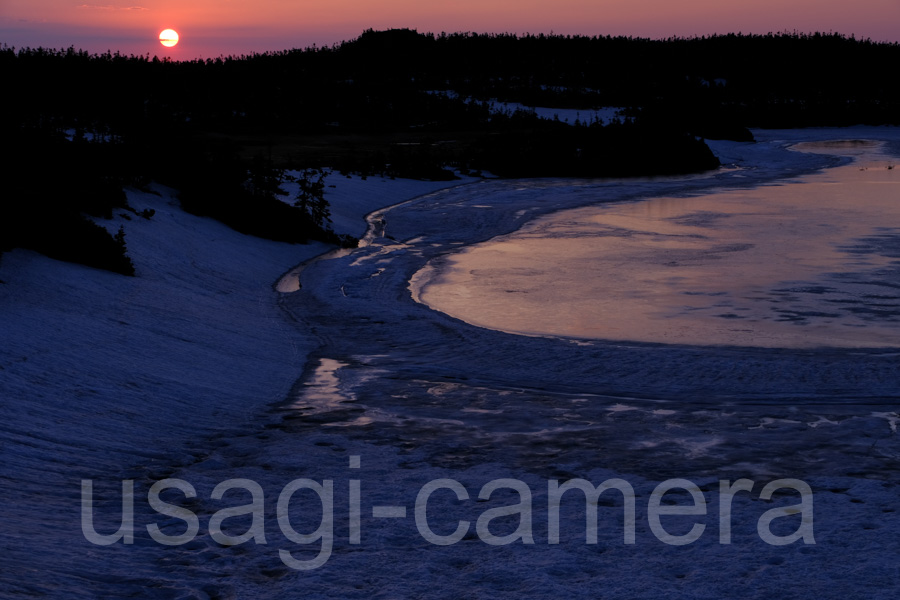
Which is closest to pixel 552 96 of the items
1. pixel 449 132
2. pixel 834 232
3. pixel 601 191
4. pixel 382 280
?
pixel 449 132

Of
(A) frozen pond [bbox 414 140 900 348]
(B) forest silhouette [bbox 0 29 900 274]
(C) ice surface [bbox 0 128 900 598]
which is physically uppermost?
(B) forest silhouette [bbox 0 29 900 274]

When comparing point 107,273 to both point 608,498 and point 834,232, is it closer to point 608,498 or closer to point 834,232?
point 608,498

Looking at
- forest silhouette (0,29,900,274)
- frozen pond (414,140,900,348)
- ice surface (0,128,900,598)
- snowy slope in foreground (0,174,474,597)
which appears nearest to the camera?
ice surface (0,128,900,598)

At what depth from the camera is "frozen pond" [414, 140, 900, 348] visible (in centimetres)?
1165

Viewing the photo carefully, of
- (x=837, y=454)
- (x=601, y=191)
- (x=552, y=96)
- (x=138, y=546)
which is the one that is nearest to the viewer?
(x=138, y=546)

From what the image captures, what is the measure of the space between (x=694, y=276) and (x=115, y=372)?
1005 cm

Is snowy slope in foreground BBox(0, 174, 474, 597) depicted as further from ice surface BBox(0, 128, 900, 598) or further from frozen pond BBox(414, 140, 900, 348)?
frozen pond BBox(414, 140, 900, 348)

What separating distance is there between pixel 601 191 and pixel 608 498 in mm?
26923

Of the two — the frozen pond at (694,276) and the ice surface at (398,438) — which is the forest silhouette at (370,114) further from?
the frozen pond at (694,276)

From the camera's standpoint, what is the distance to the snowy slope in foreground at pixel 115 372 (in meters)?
5.77

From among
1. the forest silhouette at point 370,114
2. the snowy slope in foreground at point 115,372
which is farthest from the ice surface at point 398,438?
the forest silhouette at point 370,114

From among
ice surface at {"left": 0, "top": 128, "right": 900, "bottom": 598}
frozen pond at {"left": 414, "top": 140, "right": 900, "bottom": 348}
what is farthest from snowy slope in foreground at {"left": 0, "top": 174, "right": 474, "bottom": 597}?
frozen pond at {"left": 414, "top": 140, "right": 900, "bottom": 348}

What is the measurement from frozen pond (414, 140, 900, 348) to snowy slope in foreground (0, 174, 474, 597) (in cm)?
336

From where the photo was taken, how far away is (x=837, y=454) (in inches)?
279
